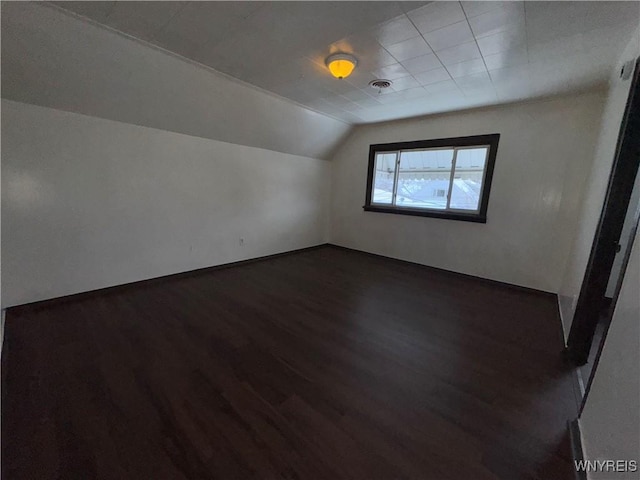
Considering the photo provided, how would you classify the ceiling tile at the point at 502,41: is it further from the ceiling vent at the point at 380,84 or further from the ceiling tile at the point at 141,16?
the ceiling tile at the point at 141,16

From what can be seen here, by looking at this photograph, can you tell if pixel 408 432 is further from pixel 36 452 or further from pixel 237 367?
pixel 36 452

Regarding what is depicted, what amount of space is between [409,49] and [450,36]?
0.33 metres

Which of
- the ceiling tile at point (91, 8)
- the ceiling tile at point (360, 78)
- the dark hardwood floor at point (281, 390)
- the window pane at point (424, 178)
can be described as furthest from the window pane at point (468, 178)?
the ceiling tile at point (91, 8)

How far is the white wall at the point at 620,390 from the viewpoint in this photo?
942mm

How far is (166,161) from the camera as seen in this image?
3.38m

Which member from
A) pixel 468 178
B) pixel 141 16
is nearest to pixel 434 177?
pixel 468 178

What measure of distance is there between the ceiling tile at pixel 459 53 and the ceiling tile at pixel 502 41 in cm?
6

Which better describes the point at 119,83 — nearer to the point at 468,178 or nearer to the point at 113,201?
the point at 113,201

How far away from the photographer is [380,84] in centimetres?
297

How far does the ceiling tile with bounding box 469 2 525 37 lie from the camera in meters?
1.72

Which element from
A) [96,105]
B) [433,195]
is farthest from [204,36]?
[433,195]

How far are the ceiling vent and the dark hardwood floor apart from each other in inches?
102

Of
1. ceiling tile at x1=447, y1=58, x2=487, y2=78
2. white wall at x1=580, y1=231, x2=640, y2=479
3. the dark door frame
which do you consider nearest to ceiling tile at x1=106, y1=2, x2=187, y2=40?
ceiling tile at x1=447, y1=58, x2=487, y2=78

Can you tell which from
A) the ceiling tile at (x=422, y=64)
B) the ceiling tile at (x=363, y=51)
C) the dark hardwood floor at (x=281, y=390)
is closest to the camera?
the dark hardwood floor at (x=281, y=390)
